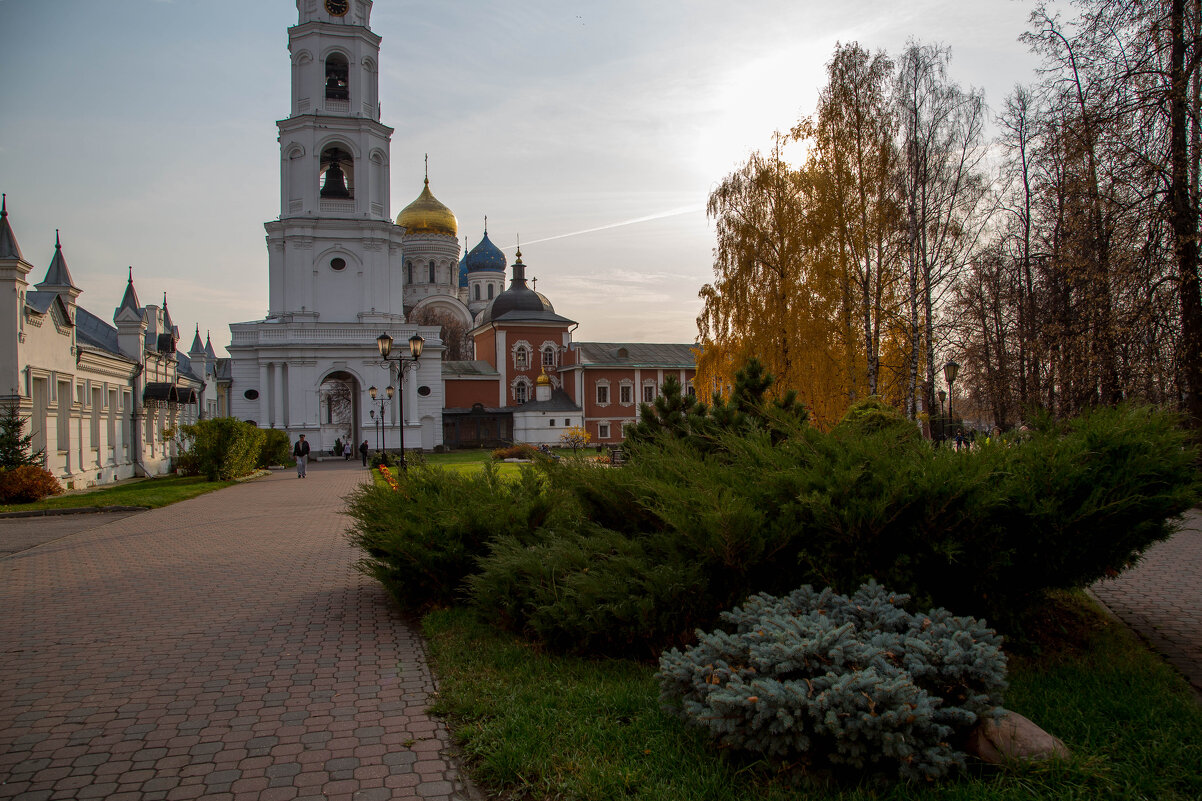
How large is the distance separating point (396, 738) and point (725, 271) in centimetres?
2017

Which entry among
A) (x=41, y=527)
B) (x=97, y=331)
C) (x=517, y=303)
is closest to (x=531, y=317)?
(x=517, y=303)

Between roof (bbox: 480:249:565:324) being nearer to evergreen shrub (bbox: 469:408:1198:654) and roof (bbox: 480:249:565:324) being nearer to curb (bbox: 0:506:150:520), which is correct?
curb (bbox: 0:506:150:520)

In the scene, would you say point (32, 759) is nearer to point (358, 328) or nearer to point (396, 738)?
point (396, 738)

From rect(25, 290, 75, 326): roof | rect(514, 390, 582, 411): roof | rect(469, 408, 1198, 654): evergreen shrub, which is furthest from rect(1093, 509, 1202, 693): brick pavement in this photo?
rect(514, 390, 582, 411): roof

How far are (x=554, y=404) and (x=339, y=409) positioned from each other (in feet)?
88.0

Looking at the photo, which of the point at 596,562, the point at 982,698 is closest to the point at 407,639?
the point at 596,562

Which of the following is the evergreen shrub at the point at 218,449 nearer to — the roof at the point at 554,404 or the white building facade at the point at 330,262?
the white building facade at the point at 330,262

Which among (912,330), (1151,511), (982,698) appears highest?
(912,330)

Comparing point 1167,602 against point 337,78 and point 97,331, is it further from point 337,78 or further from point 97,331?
point 337,78

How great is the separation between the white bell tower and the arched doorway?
4214 millimetres

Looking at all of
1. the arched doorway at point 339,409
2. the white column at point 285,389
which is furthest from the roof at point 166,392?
the arched doorway at point 339,409

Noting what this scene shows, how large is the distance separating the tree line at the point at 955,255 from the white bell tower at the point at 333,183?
25.7 m

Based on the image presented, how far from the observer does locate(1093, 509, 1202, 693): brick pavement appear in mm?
5508

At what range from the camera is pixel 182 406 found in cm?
3362
